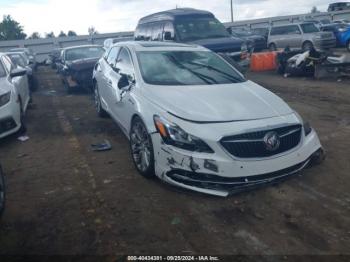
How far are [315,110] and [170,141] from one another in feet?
17.9

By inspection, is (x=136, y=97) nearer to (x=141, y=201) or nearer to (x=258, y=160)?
(x=141, y=201)

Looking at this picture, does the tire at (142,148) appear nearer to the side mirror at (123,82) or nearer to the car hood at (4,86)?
the side mirror at (123,82)

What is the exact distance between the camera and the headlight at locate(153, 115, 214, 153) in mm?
4000

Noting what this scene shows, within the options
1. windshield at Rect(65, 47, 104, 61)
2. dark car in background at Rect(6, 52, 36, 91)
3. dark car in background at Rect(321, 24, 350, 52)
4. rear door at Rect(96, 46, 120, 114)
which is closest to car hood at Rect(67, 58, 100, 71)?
windshield at Rect(65, 47, 104, 61)

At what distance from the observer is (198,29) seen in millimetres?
12641

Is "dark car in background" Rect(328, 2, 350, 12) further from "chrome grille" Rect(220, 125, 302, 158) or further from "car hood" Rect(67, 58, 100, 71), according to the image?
"chrome grille" Rect(220, 125, 302, 158)

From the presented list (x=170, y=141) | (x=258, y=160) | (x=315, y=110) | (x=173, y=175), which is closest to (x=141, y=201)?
(x=173, y=175)

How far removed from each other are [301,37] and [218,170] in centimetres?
1929

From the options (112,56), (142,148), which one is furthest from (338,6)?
(142,148)

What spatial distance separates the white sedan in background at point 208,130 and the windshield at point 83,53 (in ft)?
26.0

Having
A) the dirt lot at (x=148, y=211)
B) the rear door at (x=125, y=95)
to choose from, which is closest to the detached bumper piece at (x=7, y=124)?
the dirt lot at (x=148, y=211)

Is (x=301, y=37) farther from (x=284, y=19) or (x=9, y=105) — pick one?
(x=284, y=19)

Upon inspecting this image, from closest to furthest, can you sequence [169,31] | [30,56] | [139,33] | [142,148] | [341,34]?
[142,148] < [169,31] < [139,33] < [341,34] < [30,56]

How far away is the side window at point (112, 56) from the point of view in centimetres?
689
